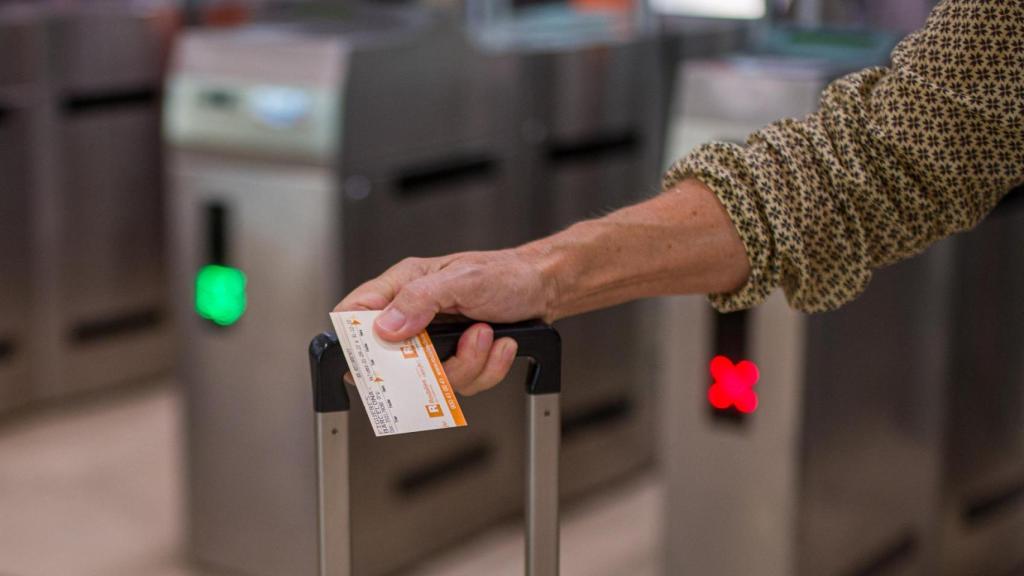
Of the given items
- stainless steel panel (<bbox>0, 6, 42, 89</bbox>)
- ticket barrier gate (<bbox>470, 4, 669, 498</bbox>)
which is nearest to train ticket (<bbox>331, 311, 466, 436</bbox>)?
ticket barrier gate (<bbox>470, 4, 669, 498</bbox>)

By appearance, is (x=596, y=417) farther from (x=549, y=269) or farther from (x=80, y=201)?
(x=549, y=269)

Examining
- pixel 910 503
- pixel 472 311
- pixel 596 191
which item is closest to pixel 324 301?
pixel 596 191

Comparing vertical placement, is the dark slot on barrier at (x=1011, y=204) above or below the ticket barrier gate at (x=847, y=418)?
above

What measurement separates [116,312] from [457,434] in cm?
137

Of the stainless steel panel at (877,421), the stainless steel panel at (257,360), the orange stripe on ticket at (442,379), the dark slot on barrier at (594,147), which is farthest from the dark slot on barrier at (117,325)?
the orange stripe on ticket at (442,379)

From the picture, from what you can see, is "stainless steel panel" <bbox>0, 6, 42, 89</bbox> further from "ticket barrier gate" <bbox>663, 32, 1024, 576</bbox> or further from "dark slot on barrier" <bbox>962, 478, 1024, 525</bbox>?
"dark slot on barrier" <bbox>962, 478, 1024, 525</bbox>

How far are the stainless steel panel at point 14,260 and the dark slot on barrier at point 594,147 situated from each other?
4.54 ft

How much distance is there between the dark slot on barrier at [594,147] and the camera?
115 inches

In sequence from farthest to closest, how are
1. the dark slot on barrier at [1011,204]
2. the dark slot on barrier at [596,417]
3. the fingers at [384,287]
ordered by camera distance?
the dark slot on barrier at [596,417], the dark slot on barrier at [1011,204], the fingers at [384,287]

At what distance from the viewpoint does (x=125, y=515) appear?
290cm

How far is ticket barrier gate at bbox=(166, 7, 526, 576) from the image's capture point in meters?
2.34

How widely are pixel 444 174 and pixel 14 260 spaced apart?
1394 millimetres

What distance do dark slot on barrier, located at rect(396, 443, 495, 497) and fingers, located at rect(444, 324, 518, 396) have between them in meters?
1.55

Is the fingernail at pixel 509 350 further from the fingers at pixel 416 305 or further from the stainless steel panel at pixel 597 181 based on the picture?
the stainless steel panel at pixel 597 181
